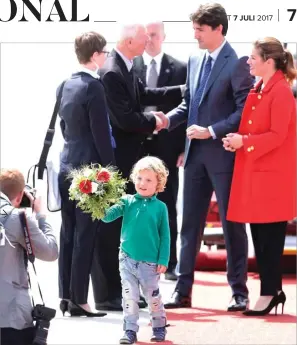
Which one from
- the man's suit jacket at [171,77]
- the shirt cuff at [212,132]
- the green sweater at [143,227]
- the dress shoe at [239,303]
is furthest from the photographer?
the man's suit jacket at [171,77]

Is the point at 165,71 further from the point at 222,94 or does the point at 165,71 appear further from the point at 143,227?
the point at 143,227

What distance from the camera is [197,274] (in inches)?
462

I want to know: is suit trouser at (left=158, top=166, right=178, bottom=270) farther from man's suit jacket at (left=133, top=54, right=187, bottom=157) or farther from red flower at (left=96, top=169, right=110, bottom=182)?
red flower at (left=96, top=169, right=110, bottom=182)

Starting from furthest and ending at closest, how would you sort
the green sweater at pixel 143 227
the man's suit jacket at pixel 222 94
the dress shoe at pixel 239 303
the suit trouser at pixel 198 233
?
1. the dress shoe at pixel 239 303
2. the suit trouser at pixel 198 233
3. the man's suit jacket at pixel 222 94
4. the green sweater at pixel 143 227

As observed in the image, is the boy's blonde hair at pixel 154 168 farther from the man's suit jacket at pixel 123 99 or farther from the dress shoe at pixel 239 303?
the dress shoe at pixel 239 303

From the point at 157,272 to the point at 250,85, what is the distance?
126 cm

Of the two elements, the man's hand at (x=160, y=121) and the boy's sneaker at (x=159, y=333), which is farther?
the man's hand at (x=160, y=121)

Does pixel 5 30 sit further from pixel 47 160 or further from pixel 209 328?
Answer: pixel 209 328

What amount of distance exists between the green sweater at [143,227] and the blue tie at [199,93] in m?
1.03

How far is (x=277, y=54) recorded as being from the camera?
7445mm

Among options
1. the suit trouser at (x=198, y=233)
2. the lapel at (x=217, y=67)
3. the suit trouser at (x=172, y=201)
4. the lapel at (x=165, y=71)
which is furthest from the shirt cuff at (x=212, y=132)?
the lapel at (x=165, y=71)

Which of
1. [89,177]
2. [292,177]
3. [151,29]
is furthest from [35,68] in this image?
[89,177]

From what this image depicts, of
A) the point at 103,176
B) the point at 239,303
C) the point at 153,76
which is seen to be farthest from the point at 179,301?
the point at 103,176

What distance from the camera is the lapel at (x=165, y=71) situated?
10180 mm
